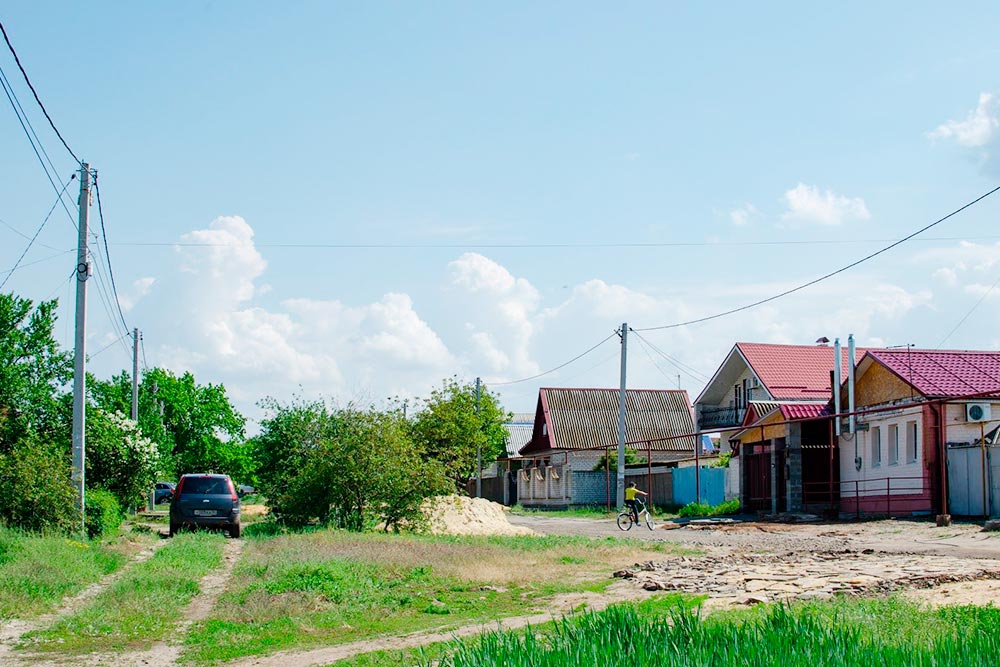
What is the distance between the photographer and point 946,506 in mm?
28766

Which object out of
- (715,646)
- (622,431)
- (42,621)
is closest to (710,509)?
(622,431)

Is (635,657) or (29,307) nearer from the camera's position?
(635,657)

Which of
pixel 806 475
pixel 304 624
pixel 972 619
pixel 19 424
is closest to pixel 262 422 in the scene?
pixel 19 424

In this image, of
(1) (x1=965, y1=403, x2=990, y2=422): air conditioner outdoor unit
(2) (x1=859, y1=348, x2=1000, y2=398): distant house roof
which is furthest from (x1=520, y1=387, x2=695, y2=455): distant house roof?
(1) (x1=965, y1=403, x2=990, y2=422): air conditioner outdoor unit

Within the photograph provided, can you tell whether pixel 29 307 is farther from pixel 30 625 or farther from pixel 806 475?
pixel 806 475

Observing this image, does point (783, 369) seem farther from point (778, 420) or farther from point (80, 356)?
point (80, 356)

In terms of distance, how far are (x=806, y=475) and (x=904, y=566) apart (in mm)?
21975

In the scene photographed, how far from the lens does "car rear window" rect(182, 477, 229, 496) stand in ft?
96.0

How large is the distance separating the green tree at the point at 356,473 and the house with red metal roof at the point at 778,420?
525 inches

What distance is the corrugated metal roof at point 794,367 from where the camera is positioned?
137ft

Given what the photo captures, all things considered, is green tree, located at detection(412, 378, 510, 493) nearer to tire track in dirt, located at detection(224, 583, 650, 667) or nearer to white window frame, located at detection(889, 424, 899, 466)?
white window frame, located at detection(889, 424, 899, 466)

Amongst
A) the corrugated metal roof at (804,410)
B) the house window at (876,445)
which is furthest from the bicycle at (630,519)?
the house window at (876,445)

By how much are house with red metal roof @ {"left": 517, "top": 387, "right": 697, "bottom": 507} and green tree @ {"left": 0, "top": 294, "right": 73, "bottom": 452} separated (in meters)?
29.4

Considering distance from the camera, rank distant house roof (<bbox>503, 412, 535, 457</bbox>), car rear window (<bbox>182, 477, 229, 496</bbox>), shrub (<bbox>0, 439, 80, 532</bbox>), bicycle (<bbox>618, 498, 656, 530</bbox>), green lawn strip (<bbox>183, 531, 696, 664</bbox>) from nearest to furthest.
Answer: green lawn strip (<bbox>183, 531, 696, 664</bbox>), shrub (<bbox>0, 439, 80, 532</bbox>), car rear window (<bbox>182, 477, 229, 496</bbox>), bicycle (<bbox>618, 498, 656, 530</bbox>), distant house roof (<bbox>503, 412, 535, 457</bbox>)
